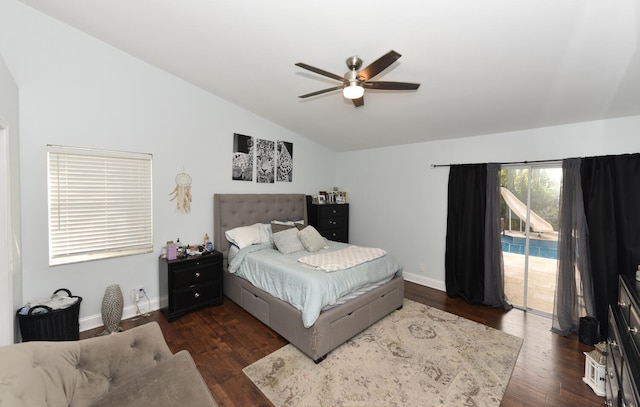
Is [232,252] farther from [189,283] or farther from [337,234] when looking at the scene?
[337,234]

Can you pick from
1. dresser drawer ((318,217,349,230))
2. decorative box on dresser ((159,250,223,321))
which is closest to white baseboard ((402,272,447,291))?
dresser drawer ((318,217,349,230))

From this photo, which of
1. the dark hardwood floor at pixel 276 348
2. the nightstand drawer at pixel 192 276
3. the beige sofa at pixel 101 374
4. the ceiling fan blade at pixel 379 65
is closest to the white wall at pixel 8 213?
the dark hardwood floor at pixel 276 348

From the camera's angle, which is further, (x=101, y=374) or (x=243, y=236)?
(x=243, y=236)

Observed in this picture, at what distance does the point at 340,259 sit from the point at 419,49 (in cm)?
206

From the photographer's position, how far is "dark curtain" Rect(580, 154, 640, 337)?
251 centimetres

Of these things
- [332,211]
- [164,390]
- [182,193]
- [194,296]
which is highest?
[182,193]

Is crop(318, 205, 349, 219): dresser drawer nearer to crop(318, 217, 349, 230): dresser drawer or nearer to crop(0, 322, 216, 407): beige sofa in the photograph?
crop(318, 217, 349, 230): dresser drawer

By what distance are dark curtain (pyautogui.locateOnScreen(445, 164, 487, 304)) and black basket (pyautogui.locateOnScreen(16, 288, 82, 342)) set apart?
13.9 feet

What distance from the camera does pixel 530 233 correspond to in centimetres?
330

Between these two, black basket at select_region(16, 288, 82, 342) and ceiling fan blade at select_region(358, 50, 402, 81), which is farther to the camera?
black basket at select_region(16, 288, 82, 342)

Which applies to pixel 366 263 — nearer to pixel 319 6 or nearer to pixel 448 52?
pixel 448 52

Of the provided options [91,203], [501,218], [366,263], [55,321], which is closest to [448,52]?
[366,263]

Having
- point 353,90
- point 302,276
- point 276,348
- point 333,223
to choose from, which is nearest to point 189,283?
point 276,348

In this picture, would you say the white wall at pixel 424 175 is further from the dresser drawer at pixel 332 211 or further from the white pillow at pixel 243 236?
the white pillow at pixel 243 236
